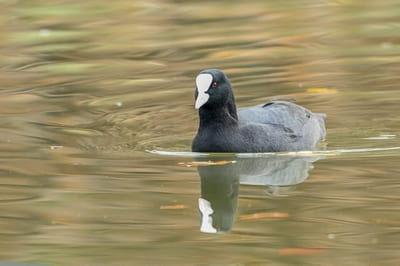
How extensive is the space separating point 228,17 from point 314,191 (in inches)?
363

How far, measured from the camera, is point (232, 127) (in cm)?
1047

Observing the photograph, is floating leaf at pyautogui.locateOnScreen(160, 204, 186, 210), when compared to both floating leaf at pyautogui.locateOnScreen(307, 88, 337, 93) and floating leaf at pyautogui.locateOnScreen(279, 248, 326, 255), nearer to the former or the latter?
floating leaf at pyautogui.locateOnScreen(279, 248, 326, 255)

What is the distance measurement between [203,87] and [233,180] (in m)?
1.17

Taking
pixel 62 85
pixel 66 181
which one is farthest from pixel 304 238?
pixel 62 85

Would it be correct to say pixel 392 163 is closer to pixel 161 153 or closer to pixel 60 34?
pixel 161 153

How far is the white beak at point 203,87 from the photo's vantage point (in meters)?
10.2

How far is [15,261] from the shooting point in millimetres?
7059

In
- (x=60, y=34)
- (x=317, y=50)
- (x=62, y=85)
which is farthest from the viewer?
(x=60, y=34)

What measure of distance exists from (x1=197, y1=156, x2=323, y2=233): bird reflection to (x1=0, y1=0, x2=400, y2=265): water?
0.02 m

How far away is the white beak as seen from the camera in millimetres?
10203

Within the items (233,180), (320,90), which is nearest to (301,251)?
(233,180)

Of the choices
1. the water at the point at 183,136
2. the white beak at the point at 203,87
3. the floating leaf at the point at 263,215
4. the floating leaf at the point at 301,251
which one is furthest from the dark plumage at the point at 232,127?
the floating leaf at the point at 301,251

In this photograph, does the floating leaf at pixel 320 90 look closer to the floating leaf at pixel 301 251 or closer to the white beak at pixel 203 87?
the white beak at pixel 203 87

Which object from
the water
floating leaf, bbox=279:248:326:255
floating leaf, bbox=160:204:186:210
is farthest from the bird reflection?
floating leaf, bbox=279:248:326:255
